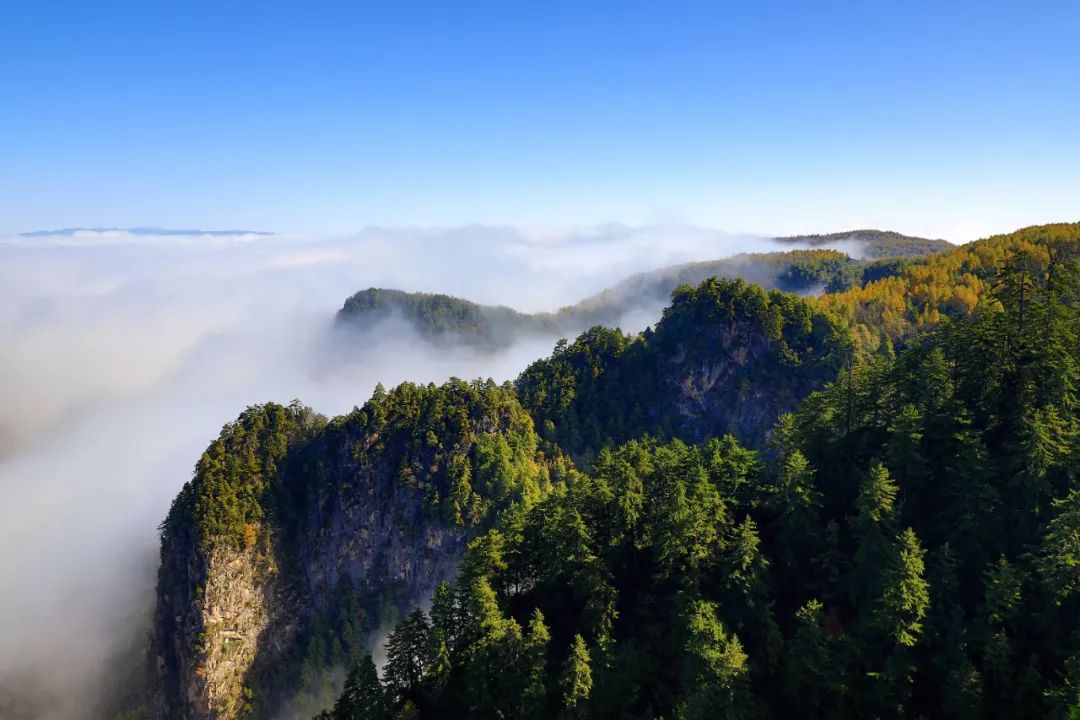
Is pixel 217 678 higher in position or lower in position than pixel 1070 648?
lower

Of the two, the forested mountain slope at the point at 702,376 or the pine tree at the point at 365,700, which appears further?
the forested mountain slope at the point at 702,376

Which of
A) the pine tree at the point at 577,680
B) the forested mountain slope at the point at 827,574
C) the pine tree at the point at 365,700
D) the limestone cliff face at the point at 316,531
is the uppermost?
the forested mountain slope at the point at 827,574

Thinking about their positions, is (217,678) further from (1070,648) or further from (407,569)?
(1070,648)

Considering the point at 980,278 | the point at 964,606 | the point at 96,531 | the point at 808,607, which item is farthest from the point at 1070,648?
the point at 96,531

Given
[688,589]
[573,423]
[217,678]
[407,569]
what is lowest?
[217,678]

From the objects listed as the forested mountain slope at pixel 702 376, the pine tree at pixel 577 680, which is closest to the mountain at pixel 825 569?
the pine tree at pixel 577 680

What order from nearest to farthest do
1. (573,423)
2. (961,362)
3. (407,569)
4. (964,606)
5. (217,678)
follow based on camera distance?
(964,606)
(961,362)
(217,678)
(407,569)
(573,423)

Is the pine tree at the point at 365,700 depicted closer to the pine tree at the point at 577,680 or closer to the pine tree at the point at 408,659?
the pine tree at the point at 408,659
